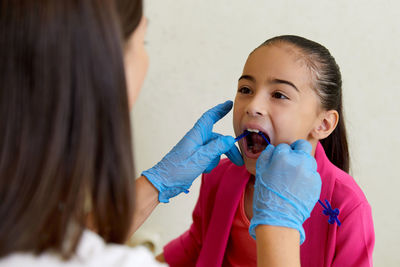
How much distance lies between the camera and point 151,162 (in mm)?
1721

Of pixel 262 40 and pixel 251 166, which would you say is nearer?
pixel 251 166

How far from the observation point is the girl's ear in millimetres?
1126

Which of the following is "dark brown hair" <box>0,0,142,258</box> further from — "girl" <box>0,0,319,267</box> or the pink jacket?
the pink jacket

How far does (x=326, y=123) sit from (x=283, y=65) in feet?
0.78

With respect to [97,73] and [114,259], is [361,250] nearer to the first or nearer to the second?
[114,259]

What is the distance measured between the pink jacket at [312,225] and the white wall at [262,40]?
41 cm

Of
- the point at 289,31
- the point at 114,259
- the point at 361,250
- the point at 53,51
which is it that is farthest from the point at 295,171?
the point at 289,31

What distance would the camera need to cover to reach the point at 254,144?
117cm

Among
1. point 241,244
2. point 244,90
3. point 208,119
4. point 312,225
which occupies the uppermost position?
point 244,90

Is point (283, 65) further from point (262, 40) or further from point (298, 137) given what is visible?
point (262, 40)

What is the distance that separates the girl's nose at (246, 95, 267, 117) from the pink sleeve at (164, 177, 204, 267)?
416 millimetres

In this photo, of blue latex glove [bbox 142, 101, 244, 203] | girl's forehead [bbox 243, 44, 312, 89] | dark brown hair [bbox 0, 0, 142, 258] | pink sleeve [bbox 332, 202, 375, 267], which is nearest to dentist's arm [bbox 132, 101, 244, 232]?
blue latex glove [bbox 142, 101, 244, 203]

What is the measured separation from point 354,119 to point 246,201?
0.64 meters

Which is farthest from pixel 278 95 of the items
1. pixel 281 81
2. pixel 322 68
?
pixel 322 68
